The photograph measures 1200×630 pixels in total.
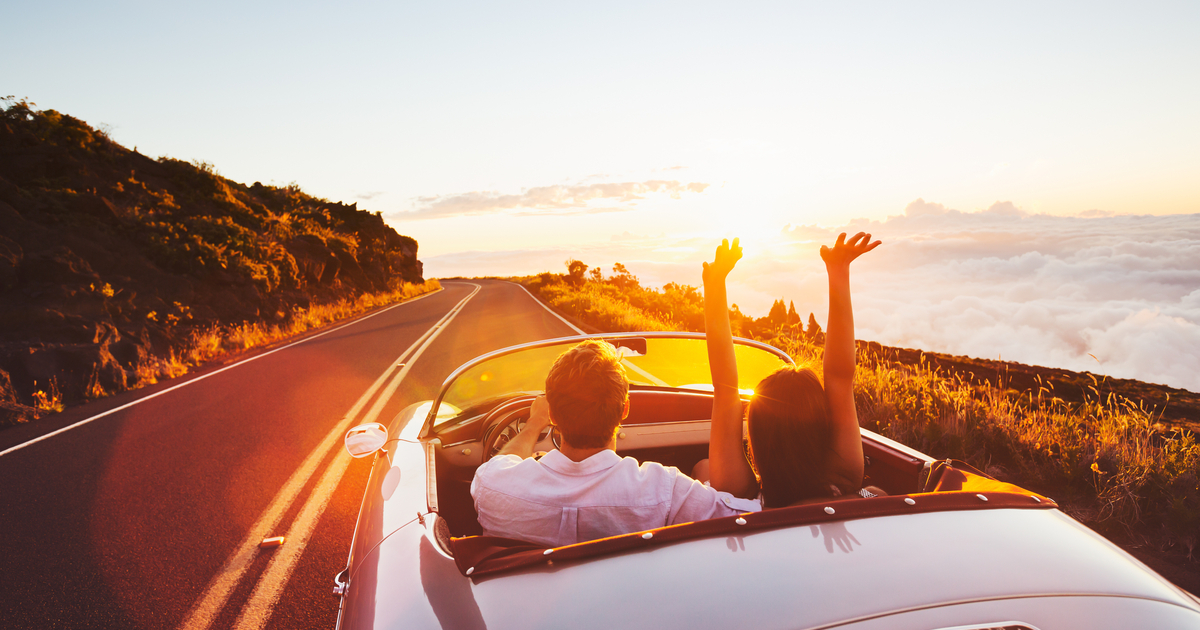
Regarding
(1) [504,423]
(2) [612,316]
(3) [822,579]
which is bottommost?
(2) [612,316]

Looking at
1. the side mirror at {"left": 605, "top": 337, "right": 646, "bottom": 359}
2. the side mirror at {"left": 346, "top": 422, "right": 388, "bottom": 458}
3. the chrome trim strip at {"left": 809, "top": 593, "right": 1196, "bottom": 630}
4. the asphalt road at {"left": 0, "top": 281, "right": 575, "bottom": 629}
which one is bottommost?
the asphalt road at {"left": 0, "top": 281, "right": 575, "bottom": 629}

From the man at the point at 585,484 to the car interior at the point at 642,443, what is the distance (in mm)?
626

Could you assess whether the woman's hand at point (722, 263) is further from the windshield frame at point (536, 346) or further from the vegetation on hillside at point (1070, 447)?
the vegetation on hillside at point (1070, 447)

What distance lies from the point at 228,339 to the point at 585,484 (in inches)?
568

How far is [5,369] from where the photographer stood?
299 inches

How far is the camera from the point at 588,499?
1.58 meters

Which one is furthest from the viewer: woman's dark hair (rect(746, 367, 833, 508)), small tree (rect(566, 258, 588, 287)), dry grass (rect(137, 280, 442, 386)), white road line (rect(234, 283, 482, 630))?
small tree (rect(566, 258, 588, 287))

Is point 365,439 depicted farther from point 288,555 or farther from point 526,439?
point 288,555

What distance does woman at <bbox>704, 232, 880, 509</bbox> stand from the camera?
1720 mm

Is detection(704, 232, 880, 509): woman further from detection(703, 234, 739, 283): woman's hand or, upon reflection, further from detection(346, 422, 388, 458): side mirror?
detection(346, 422, 388, 458): side mirror

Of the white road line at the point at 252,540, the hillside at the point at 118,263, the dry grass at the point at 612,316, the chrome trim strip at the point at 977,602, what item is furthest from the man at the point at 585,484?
the dry grass at the point at 612,316

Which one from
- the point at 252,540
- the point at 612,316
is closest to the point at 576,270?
the point at 612,316

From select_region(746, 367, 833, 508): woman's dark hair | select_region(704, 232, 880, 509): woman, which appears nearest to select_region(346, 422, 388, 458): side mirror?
select_region(704, 232, 880, 509): woman

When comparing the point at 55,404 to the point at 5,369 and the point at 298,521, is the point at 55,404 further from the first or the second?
the point at 298,521
